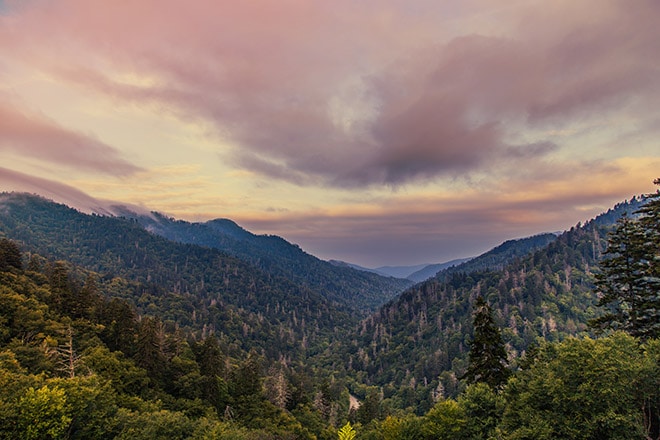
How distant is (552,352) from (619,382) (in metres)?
15.3

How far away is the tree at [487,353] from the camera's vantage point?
45812 millimetres

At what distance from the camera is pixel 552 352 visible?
42469 mm

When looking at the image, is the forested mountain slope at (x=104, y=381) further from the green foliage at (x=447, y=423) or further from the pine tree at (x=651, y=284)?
the pine tree at (x=651, y=284)

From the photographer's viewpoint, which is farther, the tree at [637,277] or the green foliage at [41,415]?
→ the tree at [637,277]

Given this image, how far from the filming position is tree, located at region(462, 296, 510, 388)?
45812mm

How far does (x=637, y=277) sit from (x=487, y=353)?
19.9 m

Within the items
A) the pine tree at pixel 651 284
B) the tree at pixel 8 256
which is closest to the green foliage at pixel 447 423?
the pine tree at pixel 651 284

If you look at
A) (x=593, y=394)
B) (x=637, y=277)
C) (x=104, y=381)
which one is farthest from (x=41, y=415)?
(x=637, y=277)

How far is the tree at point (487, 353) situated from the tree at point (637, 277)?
38.5ft

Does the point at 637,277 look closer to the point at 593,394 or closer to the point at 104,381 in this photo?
the point at 593,394

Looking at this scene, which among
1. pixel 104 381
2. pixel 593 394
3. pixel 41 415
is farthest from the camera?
pixel 104 381

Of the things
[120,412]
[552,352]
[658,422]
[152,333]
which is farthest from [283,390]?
[658,422]

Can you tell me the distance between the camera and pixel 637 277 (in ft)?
122

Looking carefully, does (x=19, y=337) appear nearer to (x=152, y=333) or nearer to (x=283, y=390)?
(x=152, y=333)
